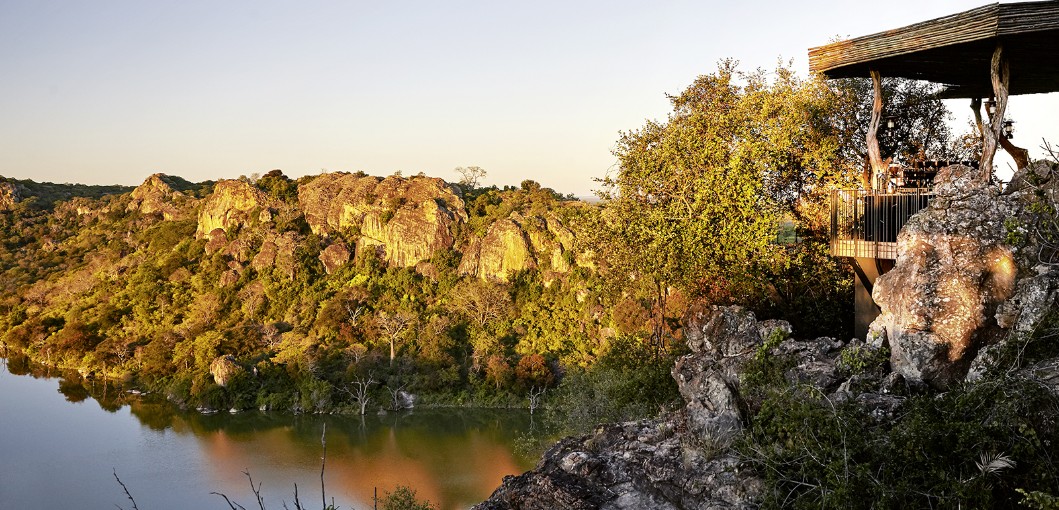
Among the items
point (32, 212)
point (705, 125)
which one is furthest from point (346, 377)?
point (32, 212)

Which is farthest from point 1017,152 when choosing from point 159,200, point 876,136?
point 159,200

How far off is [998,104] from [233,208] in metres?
68.4

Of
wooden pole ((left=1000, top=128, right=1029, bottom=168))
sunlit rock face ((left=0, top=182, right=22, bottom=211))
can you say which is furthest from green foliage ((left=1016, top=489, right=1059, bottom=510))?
sunlit rock face ((left=0, top=182, right=22, bottom=211))

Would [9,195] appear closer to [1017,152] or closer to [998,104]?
[1017,152]

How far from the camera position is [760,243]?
13.0 metres

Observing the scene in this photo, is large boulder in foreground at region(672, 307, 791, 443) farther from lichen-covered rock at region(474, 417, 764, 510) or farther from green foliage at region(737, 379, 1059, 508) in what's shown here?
green foliage at region(737, 379, 1059, 508)

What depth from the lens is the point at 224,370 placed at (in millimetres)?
46844

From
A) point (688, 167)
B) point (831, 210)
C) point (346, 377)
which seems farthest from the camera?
point (346, 377)

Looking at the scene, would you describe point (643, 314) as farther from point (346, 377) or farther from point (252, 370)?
point (252, 370)

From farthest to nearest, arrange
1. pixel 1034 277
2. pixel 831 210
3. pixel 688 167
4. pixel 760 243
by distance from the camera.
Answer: pixel 688 167
pixel 760 243
pixel 831 210
pixel 1034 277

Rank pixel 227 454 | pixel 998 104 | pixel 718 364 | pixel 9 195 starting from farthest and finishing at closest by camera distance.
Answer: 1. pixel 9 195
2. pixel 227 454
3. pixel 998 104
4. pixel 718 364

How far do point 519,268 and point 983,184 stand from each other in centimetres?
4720

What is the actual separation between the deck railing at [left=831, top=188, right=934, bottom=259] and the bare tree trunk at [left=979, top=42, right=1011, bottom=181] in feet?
2.81

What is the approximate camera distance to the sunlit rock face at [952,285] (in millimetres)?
8930
